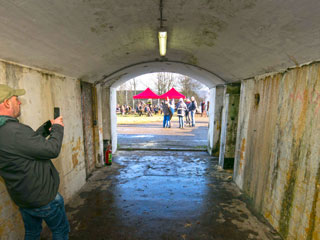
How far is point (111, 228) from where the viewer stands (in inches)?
123

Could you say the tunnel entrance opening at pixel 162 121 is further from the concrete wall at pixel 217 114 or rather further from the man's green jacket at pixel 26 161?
the man's green jacket at pixel 26 161

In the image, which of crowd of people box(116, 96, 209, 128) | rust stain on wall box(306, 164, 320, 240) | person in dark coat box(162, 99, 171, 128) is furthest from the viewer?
crowd of people box(116, 96, 209, 128)

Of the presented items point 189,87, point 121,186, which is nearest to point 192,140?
point 121,186

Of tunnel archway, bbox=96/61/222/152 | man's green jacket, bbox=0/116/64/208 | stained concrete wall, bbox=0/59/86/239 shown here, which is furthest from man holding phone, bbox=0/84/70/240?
tunnel archway, bbox=96/61/222/152

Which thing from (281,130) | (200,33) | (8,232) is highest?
(200,33)

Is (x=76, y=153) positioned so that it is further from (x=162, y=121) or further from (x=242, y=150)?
(x=162, y=121)

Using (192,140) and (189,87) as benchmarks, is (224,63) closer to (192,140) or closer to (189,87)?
(192,140)

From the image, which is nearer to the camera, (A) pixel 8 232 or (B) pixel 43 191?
(B) pixel 43 191

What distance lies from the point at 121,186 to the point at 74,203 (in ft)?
3.67

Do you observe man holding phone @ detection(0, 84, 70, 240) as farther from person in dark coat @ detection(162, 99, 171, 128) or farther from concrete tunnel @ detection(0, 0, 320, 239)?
person in dark coat @ detection(162, 99, 171, 128)

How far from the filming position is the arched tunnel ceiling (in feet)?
6.04

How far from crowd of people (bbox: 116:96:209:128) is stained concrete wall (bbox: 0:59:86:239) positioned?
8730mm

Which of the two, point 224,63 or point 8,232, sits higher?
point 224,63

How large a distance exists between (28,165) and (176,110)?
69.8 feet
